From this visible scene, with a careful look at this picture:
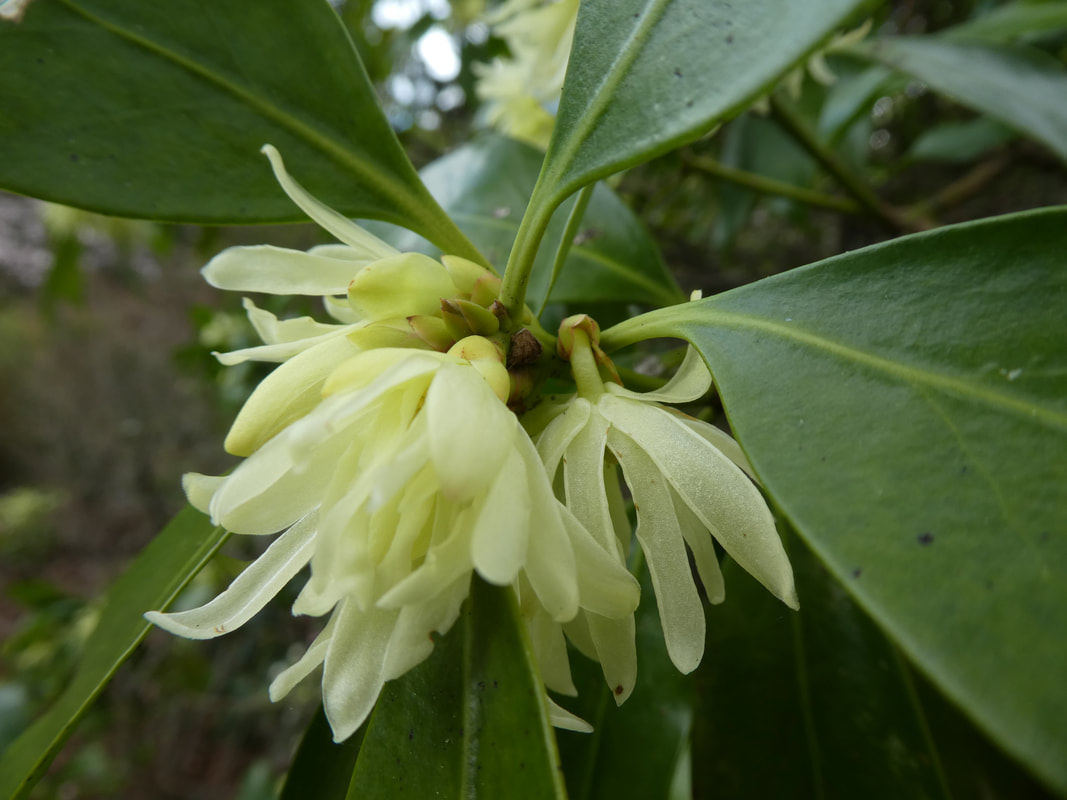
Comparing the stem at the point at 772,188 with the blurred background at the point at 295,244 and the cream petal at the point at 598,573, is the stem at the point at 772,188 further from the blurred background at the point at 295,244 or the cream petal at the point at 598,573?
the cream petal at the point at 598,573

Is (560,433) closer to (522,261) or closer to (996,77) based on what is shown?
(522,261)

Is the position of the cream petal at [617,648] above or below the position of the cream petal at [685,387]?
below

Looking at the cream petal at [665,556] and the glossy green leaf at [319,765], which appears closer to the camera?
the cream petal at [665,556]

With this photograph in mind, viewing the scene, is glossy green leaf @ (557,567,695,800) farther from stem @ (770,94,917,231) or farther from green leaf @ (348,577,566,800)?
stem @ (770,94,917,231)

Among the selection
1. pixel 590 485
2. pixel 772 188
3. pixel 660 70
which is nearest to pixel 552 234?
pixel 660 70

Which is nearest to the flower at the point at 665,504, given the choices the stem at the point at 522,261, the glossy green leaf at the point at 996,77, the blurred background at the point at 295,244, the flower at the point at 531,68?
the stem at the point at 522,261

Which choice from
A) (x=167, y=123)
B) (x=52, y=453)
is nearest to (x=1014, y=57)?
(x=167, y=123)

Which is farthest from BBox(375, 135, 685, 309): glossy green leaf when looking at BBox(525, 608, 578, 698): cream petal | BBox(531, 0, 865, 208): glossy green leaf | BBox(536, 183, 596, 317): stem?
BBox(525, 608, 578, 698): cream petal
